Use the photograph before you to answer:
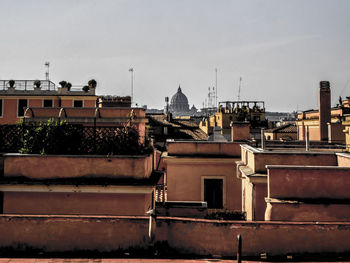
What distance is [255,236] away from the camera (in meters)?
6.79

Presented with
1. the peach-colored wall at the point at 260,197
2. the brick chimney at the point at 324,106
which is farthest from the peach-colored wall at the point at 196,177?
the brick chimney at the point at 324,106

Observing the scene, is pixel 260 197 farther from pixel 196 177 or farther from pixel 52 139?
pixel 52 139

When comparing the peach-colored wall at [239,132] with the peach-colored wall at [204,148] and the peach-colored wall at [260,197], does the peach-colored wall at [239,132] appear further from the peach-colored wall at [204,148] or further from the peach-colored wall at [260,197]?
the peach-colored wall at [260,197]

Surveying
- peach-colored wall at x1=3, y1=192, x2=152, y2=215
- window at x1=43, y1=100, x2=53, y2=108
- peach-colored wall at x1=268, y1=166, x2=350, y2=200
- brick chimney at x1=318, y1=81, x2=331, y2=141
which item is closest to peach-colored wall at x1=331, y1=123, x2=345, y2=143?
brick chimney at x1=318, y1=81, x2=331, y2=141

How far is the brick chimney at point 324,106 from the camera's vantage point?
A: 85.2 feet

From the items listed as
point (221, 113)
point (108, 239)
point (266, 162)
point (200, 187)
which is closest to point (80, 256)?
point (108, 239)

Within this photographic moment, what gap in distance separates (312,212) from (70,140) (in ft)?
21.5

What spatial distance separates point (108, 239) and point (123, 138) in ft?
9.80

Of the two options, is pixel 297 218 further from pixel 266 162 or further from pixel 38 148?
pixel 38 148

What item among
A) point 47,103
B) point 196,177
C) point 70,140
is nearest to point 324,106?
point 196,177

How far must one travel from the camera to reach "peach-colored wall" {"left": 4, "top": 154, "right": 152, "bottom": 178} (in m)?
8.52

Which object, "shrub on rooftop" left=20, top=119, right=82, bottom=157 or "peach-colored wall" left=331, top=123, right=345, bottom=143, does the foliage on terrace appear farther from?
"peach-colored wall" left=331, top=123, right=345, bottom=143

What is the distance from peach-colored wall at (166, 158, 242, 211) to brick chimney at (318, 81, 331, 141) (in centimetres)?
1436

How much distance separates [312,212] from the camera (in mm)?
8320
